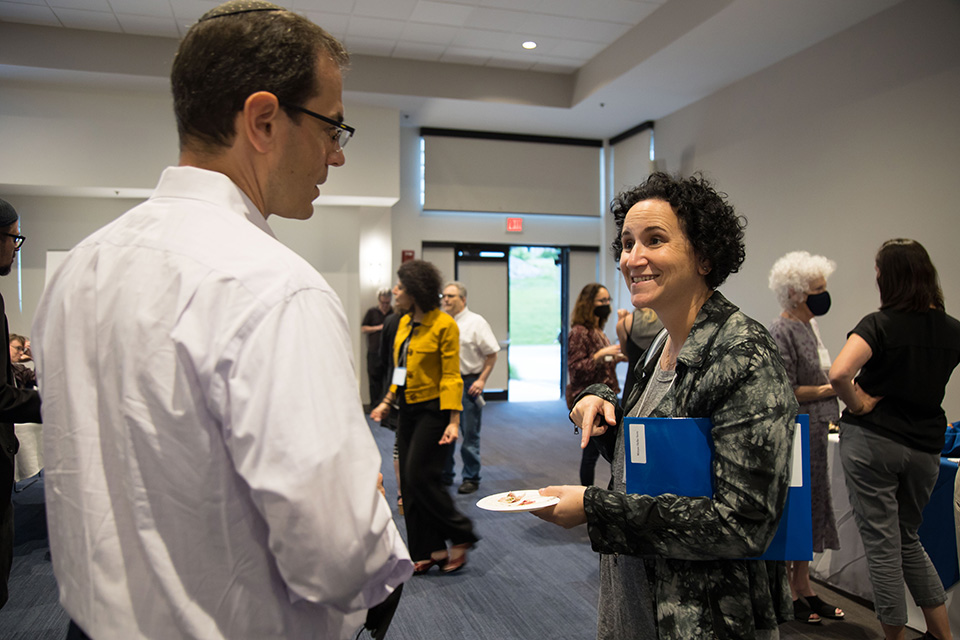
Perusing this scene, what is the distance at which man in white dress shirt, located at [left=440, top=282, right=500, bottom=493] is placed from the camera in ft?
16.6

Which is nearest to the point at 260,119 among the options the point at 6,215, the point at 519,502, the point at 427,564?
the point at 519,502

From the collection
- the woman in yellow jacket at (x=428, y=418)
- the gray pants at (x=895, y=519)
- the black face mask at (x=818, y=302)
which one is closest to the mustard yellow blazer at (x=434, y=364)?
the woman in yellow jacket at (x=428, y=418)

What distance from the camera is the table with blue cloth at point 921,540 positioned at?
2773mm

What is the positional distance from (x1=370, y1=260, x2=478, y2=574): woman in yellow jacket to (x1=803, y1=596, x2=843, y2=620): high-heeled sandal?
1717mm

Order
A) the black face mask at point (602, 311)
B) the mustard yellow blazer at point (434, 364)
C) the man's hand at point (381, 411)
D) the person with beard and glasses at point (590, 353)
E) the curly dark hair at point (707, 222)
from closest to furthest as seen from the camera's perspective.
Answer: the curly dark hair at point (707, 222) < the mustard yellow blazer at point (434, 364) < the man's hand at point (381, 411) < the person with beard and glasses at point (590, 353) < the black face mask at point (602, 311)

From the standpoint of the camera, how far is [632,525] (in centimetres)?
116

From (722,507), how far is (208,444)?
86cm

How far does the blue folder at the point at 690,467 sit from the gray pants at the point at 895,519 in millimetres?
1767

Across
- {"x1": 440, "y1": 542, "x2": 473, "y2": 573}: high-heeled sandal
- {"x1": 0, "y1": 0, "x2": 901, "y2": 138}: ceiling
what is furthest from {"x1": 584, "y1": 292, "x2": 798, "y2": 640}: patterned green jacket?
{"x1": 0, "y1": 0, "x2": 901, "y2": 138}: ceiling

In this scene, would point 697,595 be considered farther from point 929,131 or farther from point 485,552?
point 929,131

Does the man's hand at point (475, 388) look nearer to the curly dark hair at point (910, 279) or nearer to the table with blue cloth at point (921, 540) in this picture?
the table with blue cloth at point (921, 540)

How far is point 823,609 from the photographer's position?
2.99 meters

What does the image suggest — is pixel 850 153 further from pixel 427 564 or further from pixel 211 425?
pixel 211 425

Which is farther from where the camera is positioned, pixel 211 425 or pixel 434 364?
pixel 434 364
